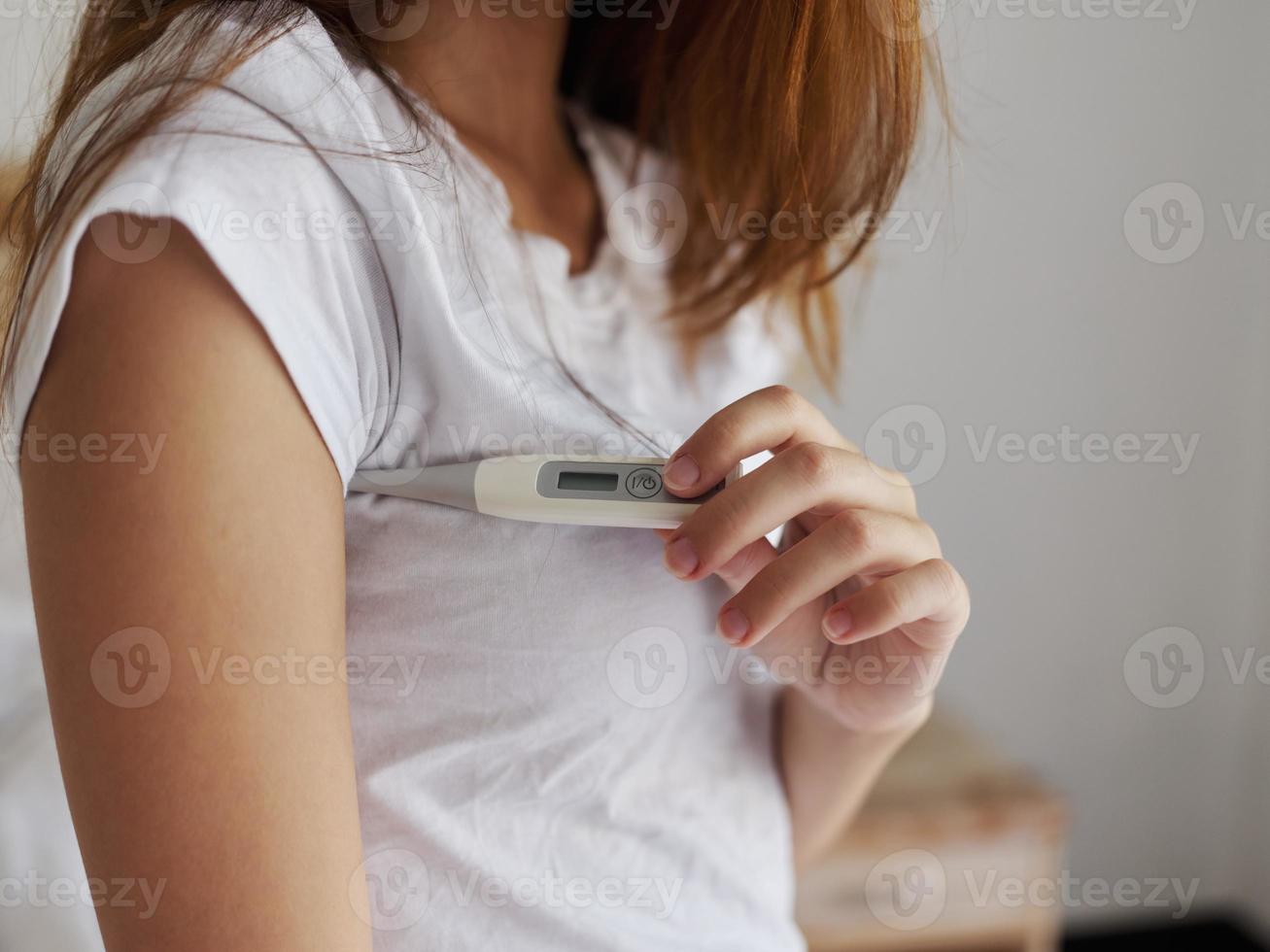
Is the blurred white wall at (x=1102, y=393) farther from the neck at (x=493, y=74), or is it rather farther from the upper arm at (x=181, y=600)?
the upper arm at (x=181, y=600)

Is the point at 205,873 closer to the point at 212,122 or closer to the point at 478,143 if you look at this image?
the point at 212,122

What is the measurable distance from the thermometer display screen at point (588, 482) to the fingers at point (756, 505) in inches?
1.6

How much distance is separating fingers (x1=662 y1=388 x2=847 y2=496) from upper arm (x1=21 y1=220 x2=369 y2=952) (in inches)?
6.8

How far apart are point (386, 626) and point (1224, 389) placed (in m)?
1.81

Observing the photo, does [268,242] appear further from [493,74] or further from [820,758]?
[820,758]

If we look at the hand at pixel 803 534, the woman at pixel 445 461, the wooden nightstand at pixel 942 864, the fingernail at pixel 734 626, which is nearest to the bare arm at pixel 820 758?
the woman at pixel 445 461

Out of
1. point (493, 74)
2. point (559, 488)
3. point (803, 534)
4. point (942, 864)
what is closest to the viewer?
point (559, 488)

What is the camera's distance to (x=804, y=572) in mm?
528

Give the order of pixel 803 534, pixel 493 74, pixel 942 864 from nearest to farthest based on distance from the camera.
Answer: pixel 803 534 → pixel 493 74 → pixel 942 864

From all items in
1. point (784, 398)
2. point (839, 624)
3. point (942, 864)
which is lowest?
point (942, 864)

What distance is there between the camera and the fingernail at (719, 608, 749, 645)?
53 centimetres

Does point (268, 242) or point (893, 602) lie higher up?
point (268, 242)

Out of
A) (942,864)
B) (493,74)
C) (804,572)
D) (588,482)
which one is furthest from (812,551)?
(942,864)

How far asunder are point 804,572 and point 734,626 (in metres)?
0.04
